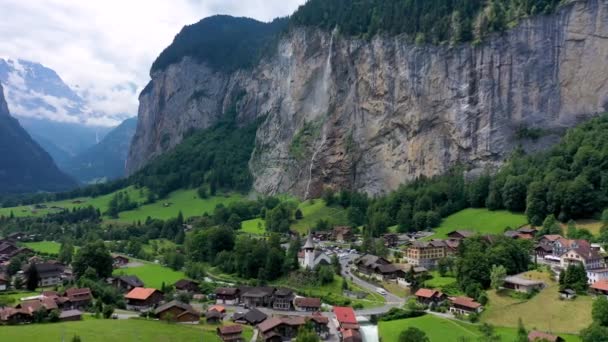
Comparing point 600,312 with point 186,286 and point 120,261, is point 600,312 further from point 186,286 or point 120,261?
point 120,261

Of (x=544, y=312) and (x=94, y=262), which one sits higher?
(x=94, y=262)

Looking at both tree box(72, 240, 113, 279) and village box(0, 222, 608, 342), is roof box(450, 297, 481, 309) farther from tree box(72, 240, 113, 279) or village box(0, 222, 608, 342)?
tree box(72, 240, 113, 279)

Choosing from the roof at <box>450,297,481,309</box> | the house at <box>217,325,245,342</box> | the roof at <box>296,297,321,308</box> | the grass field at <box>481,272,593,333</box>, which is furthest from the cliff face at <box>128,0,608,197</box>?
the house at <box>217,325,245,342</box>

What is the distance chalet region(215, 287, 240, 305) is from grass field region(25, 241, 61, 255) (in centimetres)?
3905

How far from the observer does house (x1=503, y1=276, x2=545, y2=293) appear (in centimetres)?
5344

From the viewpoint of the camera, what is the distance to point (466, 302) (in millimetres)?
51531

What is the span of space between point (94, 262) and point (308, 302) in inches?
1007

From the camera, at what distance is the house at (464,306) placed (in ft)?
166

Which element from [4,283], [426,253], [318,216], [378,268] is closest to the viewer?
[4,283]

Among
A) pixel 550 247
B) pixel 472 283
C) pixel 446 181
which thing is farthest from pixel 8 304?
pixel 446 181

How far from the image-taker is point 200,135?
18688 cm

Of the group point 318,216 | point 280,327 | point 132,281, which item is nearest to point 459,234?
point 318,216

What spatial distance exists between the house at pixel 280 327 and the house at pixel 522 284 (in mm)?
19820

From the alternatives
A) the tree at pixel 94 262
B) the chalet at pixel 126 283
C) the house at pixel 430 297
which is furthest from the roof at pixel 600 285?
the tree at pixel 94 262
